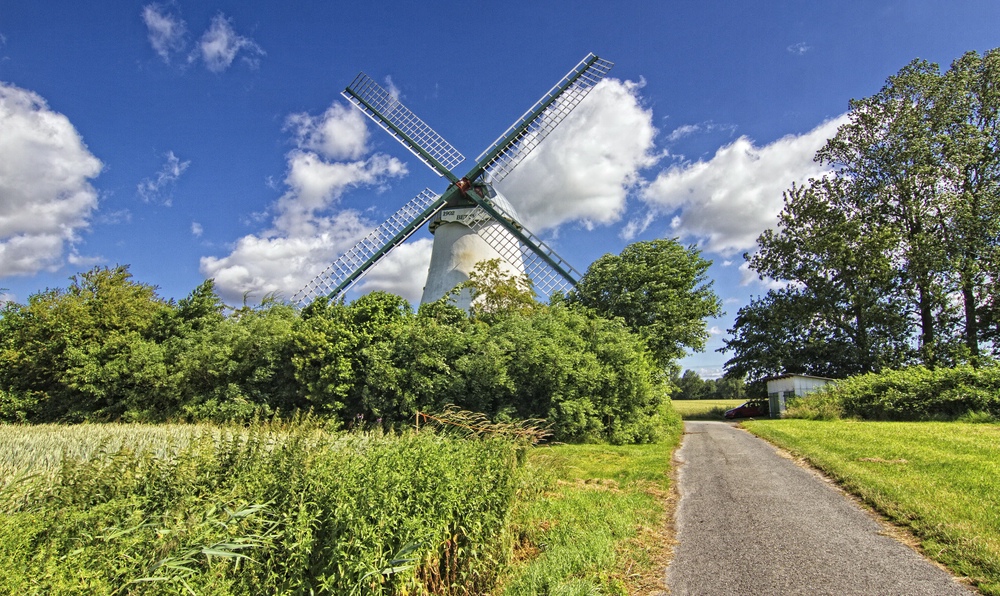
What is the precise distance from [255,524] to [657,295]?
22982 millimetres

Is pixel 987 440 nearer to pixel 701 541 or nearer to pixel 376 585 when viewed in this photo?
pixel 701 541

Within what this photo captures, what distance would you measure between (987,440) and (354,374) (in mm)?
17224

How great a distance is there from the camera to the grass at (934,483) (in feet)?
17.3

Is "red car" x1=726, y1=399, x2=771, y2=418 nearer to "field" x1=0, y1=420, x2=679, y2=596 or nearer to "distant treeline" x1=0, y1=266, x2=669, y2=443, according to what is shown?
Result: "distant treeline" x1=0, y1=266, x2=669, y2=443

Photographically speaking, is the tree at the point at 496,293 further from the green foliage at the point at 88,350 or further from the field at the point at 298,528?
the field at the point at 298,528

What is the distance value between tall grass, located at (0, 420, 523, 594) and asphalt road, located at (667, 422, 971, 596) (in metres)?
2.20

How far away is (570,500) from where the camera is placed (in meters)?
7.67

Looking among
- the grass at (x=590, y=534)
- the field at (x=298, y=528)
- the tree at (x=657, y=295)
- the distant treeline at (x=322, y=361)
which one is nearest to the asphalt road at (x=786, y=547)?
the grass at (x=590, y=534)

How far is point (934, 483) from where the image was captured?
26.1 feet

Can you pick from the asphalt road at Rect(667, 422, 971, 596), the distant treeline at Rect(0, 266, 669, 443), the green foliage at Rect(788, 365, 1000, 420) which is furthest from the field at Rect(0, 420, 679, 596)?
the green foliage at Rect(788, 365, 1000, 420)

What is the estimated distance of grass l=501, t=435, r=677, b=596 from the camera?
16.2 feet

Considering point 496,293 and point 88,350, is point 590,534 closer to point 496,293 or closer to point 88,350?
point 496,293

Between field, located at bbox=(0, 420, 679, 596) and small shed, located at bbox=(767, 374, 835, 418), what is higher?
small shed, located at bbox=(767, 374, 835, 418)

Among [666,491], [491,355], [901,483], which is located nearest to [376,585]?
[666,491]
